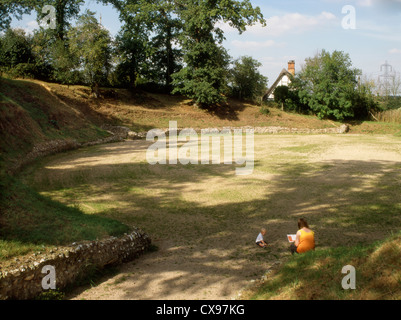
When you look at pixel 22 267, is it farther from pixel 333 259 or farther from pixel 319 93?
pixel 319 93

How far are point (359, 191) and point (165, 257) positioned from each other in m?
10.1

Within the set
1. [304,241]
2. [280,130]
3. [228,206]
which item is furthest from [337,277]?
[280,130]

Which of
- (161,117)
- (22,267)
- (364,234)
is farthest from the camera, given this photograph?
(161,117)

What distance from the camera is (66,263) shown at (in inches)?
298

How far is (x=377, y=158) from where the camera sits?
23234 millimetres

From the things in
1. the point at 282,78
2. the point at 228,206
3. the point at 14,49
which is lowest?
the point at 228,206

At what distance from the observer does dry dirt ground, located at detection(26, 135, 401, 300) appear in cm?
821

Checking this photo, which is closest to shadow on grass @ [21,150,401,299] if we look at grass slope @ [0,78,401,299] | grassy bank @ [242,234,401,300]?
grass slope @ [0,78,401,299]

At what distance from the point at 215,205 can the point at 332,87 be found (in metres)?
Answer: 36.5

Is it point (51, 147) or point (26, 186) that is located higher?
point (51, 147)

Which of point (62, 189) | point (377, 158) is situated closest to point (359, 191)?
point (377, 158)

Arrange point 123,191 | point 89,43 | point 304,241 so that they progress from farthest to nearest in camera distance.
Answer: point 89,43 < point 123,191 < point 304,241

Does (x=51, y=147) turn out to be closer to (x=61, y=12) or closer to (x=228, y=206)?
(x=228, y=206)

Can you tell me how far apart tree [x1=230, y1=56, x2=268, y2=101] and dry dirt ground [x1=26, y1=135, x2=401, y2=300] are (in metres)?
28.6
